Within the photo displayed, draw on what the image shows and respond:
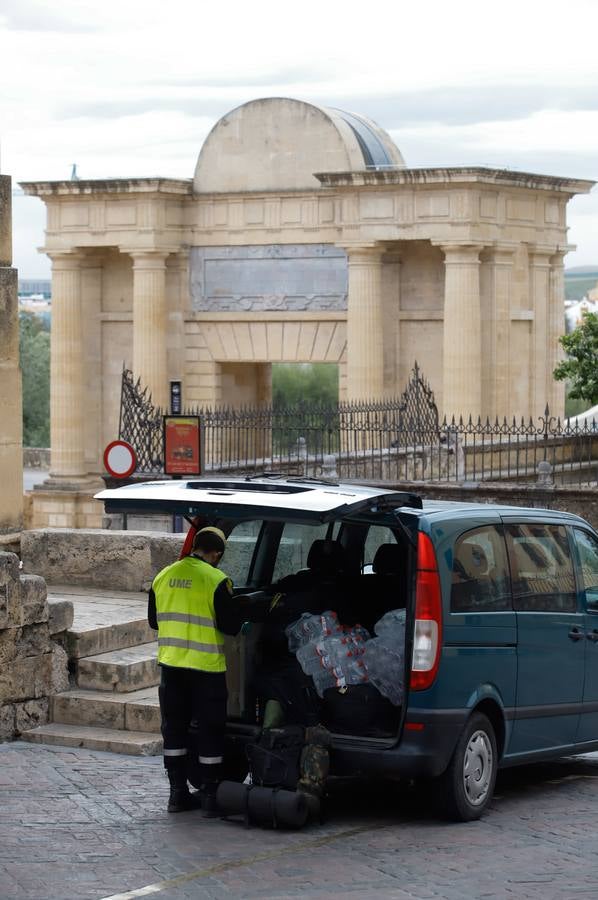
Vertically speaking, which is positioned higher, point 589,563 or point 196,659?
point 589,563

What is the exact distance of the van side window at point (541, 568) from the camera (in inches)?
360

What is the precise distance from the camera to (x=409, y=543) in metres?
8.55

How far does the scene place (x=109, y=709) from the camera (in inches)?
413

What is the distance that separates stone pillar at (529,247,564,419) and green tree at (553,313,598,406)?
304 cm

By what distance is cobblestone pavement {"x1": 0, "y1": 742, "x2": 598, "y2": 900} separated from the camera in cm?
741

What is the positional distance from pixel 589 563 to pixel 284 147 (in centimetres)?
2584

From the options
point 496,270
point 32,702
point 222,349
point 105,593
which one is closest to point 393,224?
point 496,270

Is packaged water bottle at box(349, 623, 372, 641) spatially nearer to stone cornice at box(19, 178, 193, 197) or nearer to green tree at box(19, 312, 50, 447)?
stone cornice at box(19, 178, 193, 197)

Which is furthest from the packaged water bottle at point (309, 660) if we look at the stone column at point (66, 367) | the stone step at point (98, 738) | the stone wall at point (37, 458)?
the stone wall at point (37, 458)

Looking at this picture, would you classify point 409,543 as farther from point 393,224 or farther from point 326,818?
point 393,224

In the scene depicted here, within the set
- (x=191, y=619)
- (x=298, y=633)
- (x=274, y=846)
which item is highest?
(x=191, y=619)

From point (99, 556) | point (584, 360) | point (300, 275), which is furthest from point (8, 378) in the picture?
point (300, 275)

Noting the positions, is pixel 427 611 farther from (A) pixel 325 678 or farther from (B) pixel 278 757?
(B) pixel 278 757

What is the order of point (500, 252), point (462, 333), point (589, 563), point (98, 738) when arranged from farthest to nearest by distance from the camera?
1. point (500, 252)
2. point (462, 333)
3. point (98, 738)
4. point (589, 563)
